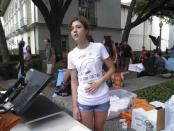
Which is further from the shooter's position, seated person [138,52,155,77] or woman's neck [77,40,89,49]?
seated person [138,52,155,77]

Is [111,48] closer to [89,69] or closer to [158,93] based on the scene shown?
[158,93]

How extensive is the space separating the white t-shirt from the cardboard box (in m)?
1.30

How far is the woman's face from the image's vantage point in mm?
2617

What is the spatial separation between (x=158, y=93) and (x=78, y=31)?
5.38 m

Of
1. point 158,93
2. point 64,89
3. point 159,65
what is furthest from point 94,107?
point 159,65

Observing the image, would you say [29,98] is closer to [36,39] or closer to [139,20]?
[139,20]

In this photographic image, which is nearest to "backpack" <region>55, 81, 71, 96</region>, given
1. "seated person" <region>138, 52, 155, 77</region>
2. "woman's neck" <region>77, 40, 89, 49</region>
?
"seated person" <region>138, 52, 155, 77</region>

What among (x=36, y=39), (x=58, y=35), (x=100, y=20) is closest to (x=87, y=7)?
(x=100, y=20)

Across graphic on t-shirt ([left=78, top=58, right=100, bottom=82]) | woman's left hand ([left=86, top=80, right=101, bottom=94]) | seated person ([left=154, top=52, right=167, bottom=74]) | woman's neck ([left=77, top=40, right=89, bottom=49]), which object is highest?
woman's neck ([left=77, top=40, right=89, bottom=49])

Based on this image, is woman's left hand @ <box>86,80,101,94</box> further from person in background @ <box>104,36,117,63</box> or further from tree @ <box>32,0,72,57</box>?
tree @ <box>32,0,72,57</box>

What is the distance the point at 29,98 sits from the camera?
2.01 meters

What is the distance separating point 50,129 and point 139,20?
2021 centimetres

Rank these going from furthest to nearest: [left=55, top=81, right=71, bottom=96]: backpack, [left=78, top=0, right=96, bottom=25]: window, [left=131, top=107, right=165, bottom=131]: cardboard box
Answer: [left=78, top=0, right=96, bottom=25]: window
[left=55, top=81, right=71, bottom=96]: backpack
[left=131, top=107, right=165, bottom=131]: cardboard box

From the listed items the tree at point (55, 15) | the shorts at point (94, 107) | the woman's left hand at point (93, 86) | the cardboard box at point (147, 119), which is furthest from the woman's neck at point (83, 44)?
the tree at point (55, 15)
